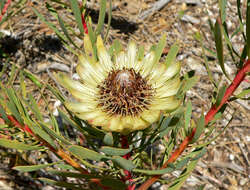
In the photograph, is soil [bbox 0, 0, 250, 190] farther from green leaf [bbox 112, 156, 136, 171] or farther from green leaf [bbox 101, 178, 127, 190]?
green leaf [bbox 112, 156, 136, 171]

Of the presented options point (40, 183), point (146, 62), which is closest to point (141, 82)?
point (146, 62)

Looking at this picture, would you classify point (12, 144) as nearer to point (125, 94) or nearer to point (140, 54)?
point (125, 94)

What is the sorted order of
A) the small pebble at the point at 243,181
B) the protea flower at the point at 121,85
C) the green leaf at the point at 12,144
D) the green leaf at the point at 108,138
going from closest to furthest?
the green leaf at the point at 108,138
the green leaf at the point at 12,144
the protea flower at the point at 121,85
the small pebble at the point at 243,181

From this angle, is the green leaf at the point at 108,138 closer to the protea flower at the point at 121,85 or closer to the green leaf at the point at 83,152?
the green leaf at the point at 83,152

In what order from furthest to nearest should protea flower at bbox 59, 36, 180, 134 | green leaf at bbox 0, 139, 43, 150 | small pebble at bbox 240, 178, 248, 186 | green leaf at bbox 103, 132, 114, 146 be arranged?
small pebble at bbox 240, 178, 248, 186
protea flower at bbox 59, 36, 180, 134
green leaf at bbox 0, 139, 43, 150
green leaf at bbox 103, 132, 114, 146

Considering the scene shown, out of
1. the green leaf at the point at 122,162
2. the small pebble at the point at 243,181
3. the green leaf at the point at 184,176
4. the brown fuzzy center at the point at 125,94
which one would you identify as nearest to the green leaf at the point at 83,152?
the green leaf at the point at 122,162

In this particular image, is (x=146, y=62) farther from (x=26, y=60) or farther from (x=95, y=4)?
(x=95, y=4)

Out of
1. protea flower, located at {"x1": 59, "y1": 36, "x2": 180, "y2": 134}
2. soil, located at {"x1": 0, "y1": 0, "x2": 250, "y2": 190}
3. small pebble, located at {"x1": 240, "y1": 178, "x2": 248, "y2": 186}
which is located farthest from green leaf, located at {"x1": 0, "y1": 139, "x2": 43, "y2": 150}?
small pebble, located at {"x1": 240, "y1": 178, "x2": 248, "y2": 186}
